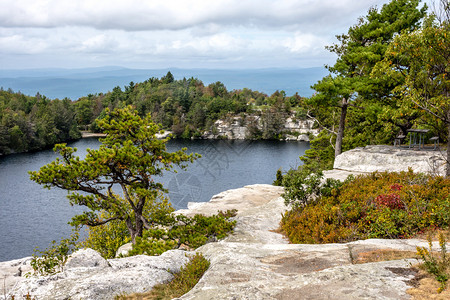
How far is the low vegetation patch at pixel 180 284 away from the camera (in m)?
7.14

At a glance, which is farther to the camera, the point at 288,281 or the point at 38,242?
the point at 38,242

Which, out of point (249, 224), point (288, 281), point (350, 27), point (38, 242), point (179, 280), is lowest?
point (38, 242)

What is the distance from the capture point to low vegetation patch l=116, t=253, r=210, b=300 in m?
7.14

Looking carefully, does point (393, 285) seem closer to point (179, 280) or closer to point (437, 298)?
point (437, 298)

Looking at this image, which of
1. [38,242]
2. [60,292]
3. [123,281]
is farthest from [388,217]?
[38,242]

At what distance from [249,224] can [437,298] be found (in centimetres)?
1070

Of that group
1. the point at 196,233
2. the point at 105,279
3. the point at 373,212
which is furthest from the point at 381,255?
the point at 196,233

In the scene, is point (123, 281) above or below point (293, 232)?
above

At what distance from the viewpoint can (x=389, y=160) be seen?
2383cm

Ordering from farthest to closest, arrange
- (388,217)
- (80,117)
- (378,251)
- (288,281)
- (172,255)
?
1. (80,117)
2. (388,217)
3. (172,255)
4. (378,251)
5. (288,281)

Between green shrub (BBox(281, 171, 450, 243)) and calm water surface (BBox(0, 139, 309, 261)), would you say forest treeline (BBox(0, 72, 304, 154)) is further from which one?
green shrub (BBox(281, 171, 450, 243))

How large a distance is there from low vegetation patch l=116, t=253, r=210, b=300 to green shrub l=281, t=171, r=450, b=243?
5969 millimetres

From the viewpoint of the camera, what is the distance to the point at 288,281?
21.8 ft

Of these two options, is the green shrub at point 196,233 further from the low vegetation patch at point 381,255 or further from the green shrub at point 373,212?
the low vegetation patch at point 381,255
